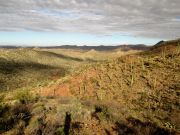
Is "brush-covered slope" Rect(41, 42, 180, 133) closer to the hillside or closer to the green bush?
the hillside

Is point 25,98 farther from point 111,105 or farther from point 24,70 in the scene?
point 24,70

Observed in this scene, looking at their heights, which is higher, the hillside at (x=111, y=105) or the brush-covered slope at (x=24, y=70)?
the hillside at (x=111, y=105)

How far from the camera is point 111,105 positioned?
671 inches

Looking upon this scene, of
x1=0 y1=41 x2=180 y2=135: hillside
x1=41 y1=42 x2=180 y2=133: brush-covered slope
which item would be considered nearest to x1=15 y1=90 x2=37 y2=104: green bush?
x1=0 y1=41 x2=180 y2=135: hillside

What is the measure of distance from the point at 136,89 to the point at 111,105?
422 centimetres

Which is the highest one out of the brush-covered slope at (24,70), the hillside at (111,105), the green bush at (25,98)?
the hillside at (111,105)

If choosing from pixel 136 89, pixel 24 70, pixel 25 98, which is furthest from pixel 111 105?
pixel 24 70

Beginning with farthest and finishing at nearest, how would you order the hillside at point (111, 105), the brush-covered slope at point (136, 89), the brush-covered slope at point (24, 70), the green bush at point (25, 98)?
the brush-covered slope at point (24, 70) → the green bush at point (25, 98) → the brush-covered slope at point (136, 89) → the hillside at point (111, 105)

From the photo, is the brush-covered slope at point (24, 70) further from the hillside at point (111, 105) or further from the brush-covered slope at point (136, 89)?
the hillside at point (111, 105)

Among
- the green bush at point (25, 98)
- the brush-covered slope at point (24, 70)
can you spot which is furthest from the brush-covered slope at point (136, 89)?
the brush-covered slope at point (24, 70)

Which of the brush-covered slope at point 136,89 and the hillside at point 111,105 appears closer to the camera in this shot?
the hillside at point 111,105

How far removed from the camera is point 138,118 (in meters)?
14.1

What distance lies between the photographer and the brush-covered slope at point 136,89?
1473 cm

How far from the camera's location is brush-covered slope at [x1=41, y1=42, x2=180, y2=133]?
1473 centimetres
